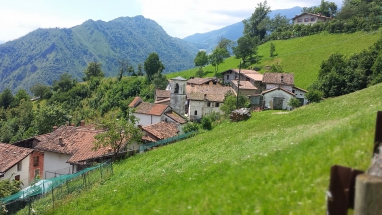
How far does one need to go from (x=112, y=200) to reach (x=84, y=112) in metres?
94.5

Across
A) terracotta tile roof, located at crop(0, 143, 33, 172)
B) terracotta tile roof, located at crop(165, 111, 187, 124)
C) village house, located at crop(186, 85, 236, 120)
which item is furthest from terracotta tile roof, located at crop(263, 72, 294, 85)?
terracotta tile roof, located at crop(0, 143, 33, 172)

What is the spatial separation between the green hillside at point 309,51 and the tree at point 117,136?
5367 cm

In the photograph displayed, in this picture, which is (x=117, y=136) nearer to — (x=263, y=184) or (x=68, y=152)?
(x=68, y=152)

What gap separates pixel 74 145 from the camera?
4531 cm

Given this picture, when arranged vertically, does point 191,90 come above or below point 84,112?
above

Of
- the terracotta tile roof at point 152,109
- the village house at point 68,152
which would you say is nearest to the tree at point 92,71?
the terracotta tile roof at point 152,109

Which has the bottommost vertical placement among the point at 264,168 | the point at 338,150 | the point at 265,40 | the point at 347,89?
the point at 264,168

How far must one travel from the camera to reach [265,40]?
5300 inches

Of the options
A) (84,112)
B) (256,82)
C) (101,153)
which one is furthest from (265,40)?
(101,153)

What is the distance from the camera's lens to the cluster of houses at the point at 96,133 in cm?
4148

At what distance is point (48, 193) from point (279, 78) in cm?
6019

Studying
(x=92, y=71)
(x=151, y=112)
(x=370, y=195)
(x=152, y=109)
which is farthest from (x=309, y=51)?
(x=370, y=195)

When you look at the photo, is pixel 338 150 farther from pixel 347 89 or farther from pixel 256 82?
pixel 256 82

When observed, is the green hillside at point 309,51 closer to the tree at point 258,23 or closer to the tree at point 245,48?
the tree at point 245,48
